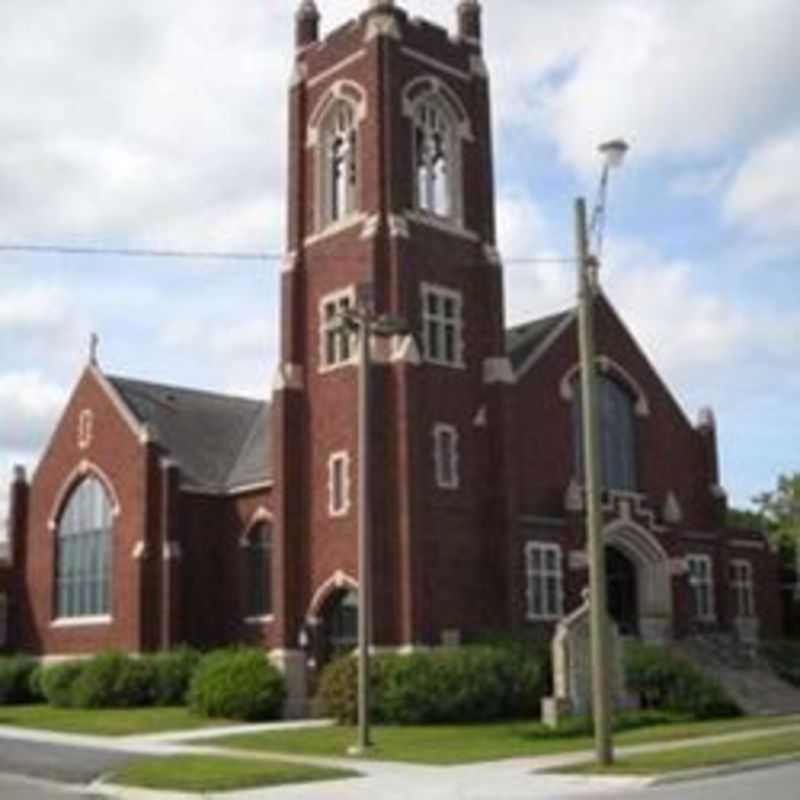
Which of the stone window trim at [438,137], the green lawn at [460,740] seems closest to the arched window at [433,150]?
the stone window trim at [438,137]

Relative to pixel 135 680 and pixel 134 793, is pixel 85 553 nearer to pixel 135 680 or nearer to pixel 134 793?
pixel 135 680

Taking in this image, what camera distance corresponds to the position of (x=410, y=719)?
36.8 m

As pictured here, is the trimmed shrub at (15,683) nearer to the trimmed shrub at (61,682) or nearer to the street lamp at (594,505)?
the trimmed shrub at (61,682)

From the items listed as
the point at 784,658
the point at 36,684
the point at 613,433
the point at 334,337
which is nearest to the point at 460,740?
the point at 334,337

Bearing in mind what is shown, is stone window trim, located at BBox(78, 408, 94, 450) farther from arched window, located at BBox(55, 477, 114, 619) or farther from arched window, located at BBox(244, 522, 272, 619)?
arched window, located at BBox(244, 522, 272, 619)

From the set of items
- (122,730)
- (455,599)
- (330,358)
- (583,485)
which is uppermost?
(330,358)

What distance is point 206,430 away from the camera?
53.9m

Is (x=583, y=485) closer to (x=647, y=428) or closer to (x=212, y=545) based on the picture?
(x=647, y=428)

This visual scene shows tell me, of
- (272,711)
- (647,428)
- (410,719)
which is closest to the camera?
(410,719)

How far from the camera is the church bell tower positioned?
4166 centimetres

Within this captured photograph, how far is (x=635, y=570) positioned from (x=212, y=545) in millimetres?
13656

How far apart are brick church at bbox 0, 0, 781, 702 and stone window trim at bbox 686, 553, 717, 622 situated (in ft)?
0.46

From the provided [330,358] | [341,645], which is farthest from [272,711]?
[330,358]

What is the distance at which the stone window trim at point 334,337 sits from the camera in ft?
144
